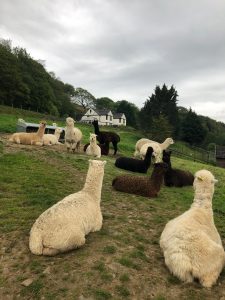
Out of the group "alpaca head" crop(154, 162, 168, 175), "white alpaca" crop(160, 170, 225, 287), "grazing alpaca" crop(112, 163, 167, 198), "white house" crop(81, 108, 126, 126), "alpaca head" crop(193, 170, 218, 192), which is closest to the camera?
"white alpaca" crop(160, 170, 225, 287)

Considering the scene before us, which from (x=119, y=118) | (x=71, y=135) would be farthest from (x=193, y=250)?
(x=119, y=118)

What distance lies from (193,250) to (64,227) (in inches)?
89.4

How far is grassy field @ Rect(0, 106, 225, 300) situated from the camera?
16.8ft

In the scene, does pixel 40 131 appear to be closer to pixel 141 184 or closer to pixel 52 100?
pixel 141 184

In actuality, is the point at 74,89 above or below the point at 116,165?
above

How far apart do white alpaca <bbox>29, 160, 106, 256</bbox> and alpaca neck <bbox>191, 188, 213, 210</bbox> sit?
2128 mm

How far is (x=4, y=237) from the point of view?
6684 mm

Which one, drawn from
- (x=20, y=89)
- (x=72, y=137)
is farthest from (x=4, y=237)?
(x=20, y=89)

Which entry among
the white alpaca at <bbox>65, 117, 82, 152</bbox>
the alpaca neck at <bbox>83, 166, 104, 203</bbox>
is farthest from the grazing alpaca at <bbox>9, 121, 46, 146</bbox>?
the alpaca neck at <bbox>83, 166, 104, 203</bbox>

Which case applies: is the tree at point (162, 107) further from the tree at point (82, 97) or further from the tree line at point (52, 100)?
the tree at point (82, 97)

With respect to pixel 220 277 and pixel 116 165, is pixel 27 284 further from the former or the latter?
pixel 116 165

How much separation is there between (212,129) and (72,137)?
330 feet

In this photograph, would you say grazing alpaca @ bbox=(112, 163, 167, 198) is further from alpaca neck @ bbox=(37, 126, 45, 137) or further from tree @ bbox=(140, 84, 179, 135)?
tree @ bbox=(140, 84, 179, 135)

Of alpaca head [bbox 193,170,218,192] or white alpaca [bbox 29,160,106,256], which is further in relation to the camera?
alpaca head [bbox 193,170,218,192]
